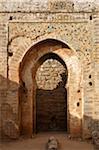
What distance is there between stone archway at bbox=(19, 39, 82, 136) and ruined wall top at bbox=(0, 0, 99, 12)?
1197 millimetres

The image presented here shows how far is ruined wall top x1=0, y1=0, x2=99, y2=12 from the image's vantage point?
483 inches

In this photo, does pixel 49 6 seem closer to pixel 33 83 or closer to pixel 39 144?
pixel 33 83

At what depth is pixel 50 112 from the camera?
634 inches

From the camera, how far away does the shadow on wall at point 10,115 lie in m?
11.7

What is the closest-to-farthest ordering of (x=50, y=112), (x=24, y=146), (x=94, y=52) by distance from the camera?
(x=24, y=146) < (x=94, y=52) < (x=50, y=112)

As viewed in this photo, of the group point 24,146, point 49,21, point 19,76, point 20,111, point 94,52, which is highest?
point 49,21

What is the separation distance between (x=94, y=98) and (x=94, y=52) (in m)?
1.61

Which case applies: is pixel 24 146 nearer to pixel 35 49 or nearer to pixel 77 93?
pixel 77 93

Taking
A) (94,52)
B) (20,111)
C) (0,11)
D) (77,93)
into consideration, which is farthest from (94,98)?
(0,11)

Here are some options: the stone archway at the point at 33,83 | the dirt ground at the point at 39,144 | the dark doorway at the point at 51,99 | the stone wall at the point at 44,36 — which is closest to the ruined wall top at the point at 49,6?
the stone wall at the point at 44,36

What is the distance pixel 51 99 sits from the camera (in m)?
16.4

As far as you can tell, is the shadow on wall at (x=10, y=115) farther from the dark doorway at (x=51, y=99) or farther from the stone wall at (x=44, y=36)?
the dark doorway at (x=51, y=99)

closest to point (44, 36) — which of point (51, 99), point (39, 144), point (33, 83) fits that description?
point (33, 83)

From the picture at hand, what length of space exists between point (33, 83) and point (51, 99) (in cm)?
387
